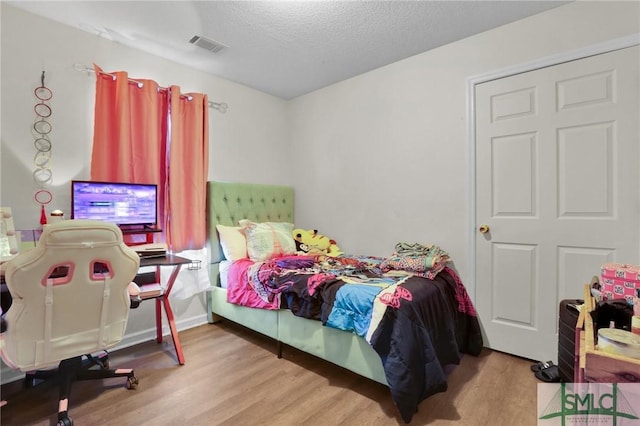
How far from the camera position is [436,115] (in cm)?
256

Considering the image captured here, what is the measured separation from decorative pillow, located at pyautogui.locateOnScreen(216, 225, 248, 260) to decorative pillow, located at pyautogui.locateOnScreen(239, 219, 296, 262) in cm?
6

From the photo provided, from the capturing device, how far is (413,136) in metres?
2.69

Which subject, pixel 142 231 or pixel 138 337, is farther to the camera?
pixel 138 337

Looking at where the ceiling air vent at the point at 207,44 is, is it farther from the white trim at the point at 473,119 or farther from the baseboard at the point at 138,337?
the baseboard at the point at 138,337

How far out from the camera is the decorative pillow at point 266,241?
2695 millimetres

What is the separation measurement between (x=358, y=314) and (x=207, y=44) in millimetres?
2419

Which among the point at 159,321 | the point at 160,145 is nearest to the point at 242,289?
the point at 159,321

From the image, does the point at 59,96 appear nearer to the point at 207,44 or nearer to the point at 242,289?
the point at 207,44

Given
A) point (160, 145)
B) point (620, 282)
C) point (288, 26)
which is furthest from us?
point (160, 145)

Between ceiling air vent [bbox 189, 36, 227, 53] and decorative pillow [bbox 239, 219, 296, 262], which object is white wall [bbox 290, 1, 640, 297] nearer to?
decorative pillow [bbox 239, 219, 296, 262]

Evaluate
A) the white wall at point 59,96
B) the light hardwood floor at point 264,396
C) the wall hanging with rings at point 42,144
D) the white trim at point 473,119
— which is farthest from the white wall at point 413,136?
the wall hanging with rings at point 42,144

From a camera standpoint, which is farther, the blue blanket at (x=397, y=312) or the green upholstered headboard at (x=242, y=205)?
the green upholstered headboard at (x=242, y=205)

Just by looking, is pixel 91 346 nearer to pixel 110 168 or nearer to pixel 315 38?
pixel 110 168

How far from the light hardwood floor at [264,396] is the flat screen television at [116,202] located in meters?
1.07
